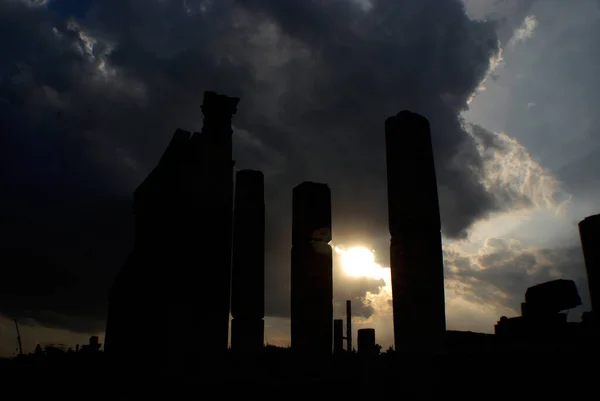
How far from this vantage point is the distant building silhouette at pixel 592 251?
29.4ft

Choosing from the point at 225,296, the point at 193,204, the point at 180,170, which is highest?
the point at 180,170

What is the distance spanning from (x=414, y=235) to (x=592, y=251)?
352cm

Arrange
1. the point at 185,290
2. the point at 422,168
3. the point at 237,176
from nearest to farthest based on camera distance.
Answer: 1. the point at 422,168
2. the point at 185,290
3. the point at 237,176

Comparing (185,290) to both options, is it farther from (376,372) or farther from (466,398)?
(466,398)

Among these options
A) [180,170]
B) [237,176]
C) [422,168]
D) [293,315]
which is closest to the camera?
[422,168]

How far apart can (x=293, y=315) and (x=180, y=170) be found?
469 centimetres

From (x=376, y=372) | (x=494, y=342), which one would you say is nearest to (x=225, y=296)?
(x=376, y=372)

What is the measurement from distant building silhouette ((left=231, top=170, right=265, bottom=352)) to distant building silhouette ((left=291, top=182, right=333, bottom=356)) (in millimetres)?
1021

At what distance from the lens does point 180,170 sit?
10617 mm

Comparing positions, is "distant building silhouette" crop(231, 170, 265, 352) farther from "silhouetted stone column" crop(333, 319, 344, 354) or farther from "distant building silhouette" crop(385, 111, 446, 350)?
"silhouetted stone column" crop(333, 319, 344, 354)

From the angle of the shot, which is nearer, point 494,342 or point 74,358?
point 494,342

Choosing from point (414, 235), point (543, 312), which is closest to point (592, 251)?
point (543, 312)

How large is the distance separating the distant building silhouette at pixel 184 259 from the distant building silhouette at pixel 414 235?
3294mm

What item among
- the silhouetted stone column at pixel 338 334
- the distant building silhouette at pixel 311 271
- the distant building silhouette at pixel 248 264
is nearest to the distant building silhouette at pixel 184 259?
the distant building silhouette at pixel 248 264
